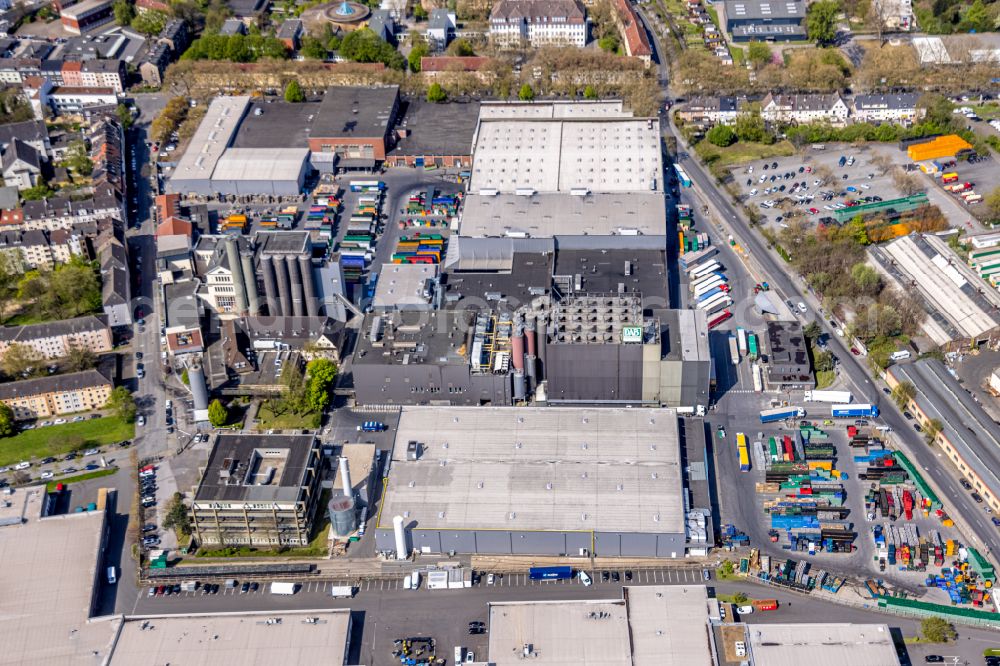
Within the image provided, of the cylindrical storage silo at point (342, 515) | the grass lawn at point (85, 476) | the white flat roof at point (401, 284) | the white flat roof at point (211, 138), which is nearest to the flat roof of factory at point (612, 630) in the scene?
the cylindrical storage silo at point (342, 515)

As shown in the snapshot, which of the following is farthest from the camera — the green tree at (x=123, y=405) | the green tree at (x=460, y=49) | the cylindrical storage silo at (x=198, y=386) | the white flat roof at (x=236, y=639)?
the green tree at (x=460, y=49)

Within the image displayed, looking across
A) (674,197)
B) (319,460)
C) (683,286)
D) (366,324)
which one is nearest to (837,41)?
(674,197)

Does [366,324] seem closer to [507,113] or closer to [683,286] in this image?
[683,286]

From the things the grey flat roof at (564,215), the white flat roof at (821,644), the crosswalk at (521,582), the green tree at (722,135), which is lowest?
the crosswalk at (521,582)

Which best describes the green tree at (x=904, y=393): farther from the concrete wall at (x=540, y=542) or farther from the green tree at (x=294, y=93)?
the green tree at (x=294, y=93)

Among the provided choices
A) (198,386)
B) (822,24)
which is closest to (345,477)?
(198,386)

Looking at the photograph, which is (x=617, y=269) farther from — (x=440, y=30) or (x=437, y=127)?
(x=440, y=30)

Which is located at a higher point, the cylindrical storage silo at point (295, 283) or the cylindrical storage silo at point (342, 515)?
the cylindrical storage silo at point (295, 283)
